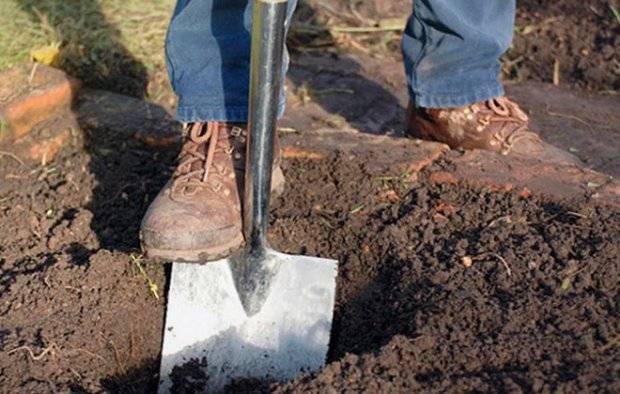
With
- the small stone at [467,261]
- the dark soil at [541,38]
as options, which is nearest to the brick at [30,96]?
the dark soil at [541,38]

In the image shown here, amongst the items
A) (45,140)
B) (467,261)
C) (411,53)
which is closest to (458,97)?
(411,53)

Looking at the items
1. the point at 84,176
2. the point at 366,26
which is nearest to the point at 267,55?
the point at 84,176

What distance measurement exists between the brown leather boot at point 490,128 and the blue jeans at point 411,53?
39mm

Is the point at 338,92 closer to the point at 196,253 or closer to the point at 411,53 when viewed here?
the point at 411,53

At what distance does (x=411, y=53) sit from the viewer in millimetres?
3197

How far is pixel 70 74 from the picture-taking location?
Result: 3.72 meters

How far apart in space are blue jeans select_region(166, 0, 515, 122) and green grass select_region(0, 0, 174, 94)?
947mm

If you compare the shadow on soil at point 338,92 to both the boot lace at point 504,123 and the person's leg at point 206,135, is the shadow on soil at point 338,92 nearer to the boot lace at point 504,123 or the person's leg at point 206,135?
the boot lace at point 504,123

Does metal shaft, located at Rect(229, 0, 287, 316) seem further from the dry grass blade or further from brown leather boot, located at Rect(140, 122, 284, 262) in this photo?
the dry grass blade

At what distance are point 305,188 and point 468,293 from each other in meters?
0.67

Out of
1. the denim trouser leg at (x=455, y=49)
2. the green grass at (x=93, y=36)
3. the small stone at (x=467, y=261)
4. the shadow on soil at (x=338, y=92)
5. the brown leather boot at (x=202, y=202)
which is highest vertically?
the denim trouser leg at (x=455, y=49)

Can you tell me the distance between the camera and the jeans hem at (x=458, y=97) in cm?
317

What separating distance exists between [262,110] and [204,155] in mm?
319

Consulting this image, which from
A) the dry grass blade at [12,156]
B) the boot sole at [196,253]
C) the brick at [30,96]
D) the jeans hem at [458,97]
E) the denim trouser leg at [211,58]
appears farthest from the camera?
the brick at [30,96]
